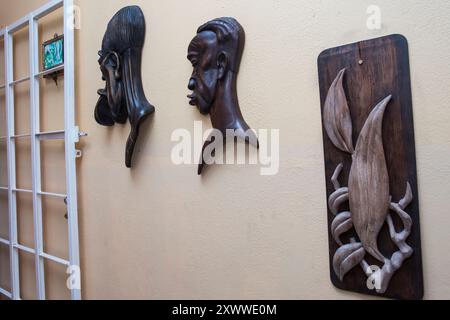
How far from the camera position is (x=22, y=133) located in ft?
5.46

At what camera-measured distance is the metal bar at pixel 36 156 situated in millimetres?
1451

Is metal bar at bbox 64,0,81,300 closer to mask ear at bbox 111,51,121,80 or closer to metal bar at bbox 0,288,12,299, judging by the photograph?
mask ear at bbox 111,51,121,80

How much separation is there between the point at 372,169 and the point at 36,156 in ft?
4.46

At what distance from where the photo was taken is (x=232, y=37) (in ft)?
2.86

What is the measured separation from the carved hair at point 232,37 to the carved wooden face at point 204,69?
0.8 inches

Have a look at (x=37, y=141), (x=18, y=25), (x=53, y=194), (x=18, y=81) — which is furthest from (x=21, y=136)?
(x=18, y=25)

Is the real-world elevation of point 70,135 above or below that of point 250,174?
above

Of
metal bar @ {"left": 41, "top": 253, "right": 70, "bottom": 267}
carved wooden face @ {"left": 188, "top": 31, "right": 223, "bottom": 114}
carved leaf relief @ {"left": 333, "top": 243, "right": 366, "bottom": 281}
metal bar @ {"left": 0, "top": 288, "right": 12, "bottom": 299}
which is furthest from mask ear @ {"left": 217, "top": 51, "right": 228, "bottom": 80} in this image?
metal bar @ {"left": 0, "top": 288, "right": 12, "bottom": 299}

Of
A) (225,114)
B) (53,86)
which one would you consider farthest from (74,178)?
(225,114)

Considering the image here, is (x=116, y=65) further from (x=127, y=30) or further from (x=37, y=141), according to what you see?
(x=37, y=141)

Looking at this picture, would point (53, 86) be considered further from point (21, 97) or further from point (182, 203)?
point (182, 203)

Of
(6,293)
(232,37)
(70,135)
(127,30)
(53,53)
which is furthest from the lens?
(6,293)

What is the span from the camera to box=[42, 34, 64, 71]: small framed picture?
1.36 m

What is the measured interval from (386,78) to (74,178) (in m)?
1.13
